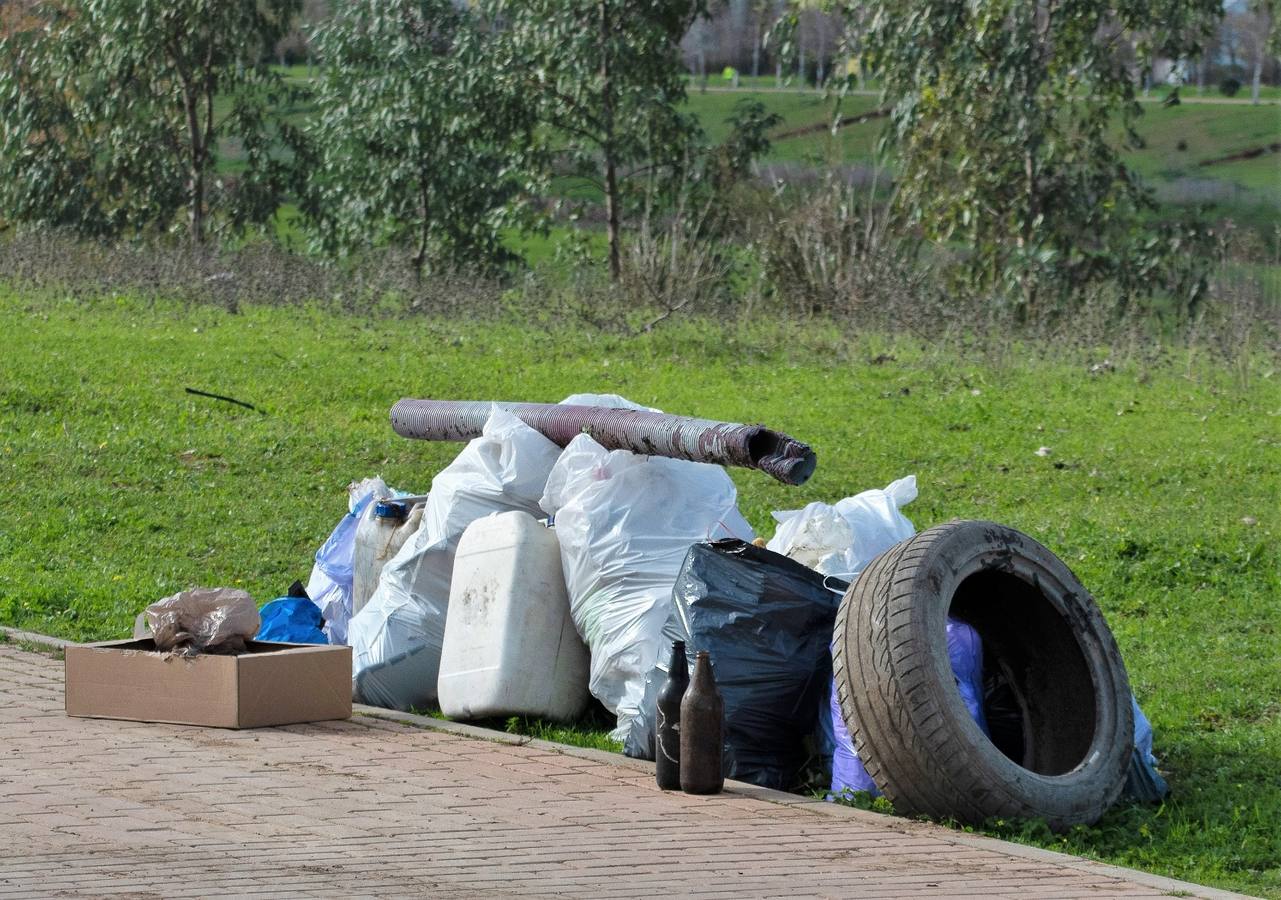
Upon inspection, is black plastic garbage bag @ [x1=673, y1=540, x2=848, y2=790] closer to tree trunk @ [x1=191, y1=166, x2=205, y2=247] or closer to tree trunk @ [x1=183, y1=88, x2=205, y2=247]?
tree trunk @ [x1=183, y1=88, x2=205, y2=247]

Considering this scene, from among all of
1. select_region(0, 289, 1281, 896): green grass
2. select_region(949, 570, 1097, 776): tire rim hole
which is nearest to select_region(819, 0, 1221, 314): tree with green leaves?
select_region(0, 289, 1281, 896): green grass

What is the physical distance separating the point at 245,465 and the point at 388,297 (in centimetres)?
917

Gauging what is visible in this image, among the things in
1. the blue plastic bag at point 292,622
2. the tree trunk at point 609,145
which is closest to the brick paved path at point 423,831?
the blue plastic bag at point 292,622

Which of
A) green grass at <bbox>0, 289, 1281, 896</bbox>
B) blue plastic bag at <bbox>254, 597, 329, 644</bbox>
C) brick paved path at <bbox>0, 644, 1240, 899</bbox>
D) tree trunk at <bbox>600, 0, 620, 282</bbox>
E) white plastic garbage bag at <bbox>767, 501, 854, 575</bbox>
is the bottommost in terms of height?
green grass at <bbox>0, 289, 1281, 896</bbox>

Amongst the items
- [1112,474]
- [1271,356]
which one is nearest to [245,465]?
[1112,474]

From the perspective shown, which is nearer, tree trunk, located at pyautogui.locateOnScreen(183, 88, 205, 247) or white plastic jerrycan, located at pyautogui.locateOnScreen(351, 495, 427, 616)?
white plastic jerrycan, located at pyautogui.locateOnScreen(351, 495, 427, 616)

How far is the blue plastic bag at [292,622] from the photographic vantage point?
795 centimetres

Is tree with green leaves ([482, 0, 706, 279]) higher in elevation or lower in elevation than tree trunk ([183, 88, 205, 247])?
higher

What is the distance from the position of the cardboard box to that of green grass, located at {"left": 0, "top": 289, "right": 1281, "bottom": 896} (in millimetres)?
893

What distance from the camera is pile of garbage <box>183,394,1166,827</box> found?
5.73m

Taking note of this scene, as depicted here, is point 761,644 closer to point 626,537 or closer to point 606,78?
point 626,537

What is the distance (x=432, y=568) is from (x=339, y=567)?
1.11 m

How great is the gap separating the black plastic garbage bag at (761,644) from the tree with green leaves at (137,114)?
71.8ft

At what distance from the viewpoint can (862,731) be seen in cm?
570
